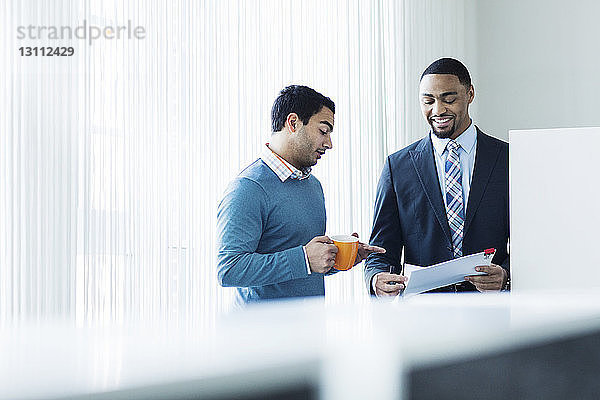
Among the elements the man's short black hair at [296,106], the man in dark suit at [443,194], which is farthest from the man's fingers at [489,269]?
the man's short black hair at [296,106]

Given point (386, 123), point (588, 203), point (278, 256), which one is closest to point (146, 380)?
point (588, 203)

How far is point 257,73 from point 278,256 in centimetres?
107

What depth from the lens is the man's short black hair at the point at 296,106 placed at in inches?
80.1

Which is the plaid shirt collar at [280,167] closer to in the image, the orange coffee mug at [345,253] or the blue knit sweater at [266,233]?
the blue knit sweater at [266,233]

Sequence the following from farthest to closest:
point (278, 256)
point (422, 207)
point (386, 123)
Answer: point (386, 123), point (422, 207), point (278, 256)

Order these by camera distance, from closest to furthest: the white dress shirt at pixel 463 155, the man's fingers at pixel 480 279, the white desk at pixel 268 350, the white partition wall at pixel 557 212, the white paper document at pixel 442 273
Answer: the white desk at pixel 268 350, the white partition wall at pixel 557 212, the white paper document at pixel 442 273, the man's fingers at pixel 480 279, the white dress shirt at pixel 463 155

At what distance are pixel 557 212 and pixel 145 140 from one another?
4.39 ft

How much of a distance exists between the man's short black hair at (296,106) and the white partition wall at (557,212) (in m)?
0.87

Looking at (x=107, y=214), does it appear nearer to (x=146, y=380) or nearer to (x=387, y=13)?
(x=387, y=13)

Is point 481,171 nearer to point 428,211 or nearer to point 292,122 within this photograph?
point 428,211

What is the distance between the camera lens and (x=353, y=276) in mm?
3105

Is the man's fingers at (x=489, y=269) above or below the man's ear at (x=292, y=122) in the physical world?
below

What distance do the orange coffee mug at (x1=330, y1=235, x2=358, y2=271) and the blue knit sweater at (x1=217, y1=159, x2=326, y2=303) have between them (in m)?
0.08

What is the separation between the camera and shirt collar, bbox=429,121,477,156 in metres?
2.03
